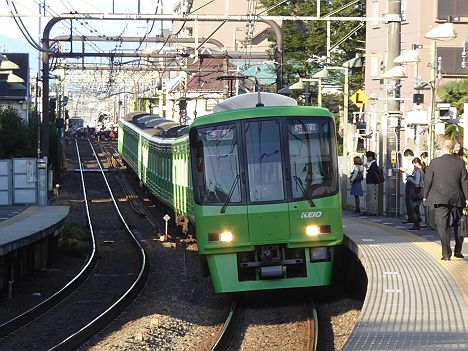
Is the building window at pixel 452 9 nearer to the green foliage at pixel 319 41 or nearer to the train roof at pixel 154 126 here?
the train roof at pixel 154 126

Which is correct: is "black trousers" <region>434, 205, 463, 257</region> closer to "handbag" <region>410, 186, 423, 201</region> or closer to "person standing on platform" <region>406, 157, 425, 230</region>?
"person standing on platform" <region>406, 157, 425, 230</region>

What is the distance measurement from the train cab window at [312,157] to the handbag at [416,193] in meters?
4.30

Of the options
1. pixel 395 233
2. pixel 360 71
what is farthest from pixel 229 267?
pixel 360 71

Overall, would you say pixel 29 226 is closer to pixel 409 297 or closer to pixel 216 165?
pixel 216 165

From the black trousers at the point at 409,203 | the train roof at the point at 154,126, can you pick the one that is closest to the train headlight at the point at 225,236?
the black trousers at the point at 409,203

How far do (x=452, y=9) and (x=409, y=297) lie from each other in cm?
3154

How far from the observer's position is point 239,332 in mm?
13008

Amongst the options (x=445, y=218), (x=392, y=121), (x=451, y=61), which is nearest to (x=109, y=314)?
(x=445, y=218)

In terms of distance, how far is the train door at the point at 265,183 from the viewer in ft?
46.6

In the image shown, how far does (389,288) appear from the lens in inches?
454

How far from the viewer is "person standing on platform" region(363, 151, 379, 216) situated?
22.4 m

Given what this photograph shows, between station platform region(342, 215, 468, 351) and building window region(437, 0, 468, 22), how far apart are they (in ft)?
80.6

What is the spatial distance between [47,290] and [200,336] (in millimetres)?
5924

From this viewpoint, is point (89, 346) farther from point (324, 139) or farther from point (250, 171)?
point (324, 139)
